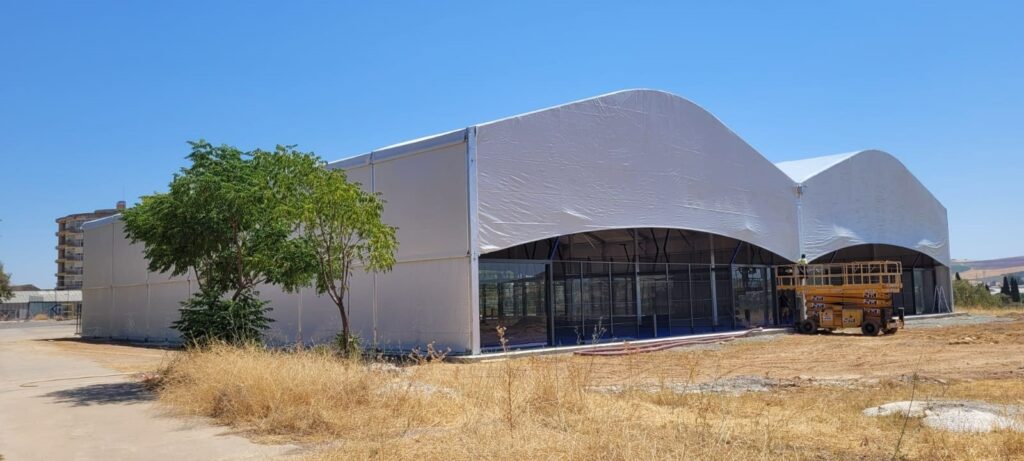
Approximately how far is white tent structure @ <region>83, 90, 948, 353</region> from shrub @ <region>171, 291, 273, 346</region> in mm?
6823

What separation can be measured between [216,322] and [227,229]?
2.14 m

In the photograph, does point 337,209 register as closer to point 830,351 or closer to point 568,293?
point 568,293

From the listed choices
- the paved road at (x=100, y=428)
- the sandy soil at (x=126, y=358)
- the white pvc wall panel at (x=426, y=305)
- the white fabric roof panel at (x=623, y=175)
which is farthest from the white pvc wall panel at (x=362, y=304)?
the paved road at (x=100, y=428)

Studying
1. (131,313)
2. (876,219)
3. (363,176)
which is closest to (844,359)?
(363,176)

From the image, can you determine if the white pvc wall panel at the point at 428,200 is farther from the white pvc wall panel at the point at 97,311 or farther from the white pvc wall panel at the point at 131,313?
the white pvc wall panel at the point at 97,311

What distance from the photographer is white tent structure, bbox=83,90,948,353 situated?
24.2 meters

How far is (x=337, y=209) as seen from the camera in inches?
667

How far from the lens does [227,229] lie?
1798cm

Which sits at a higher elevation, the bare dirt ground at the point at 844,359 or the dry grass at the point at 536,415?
the dry grass at the point at 536,415

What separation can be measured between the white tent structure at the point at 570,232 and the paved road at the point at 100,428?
9463 mm

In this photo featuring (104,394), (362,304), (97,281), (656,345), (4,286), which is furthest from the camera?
(4,286)

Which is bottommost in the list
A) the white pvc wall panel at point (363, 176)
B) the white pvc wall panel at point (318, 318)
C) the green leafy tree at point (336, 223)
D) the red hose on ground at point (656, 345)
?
the red hose on ground at point (656, 345)

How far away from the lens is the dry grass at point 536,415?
26.8 ft

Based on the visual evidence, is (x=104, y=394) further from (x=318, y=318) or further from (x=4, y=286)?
(x=4, y=286)
